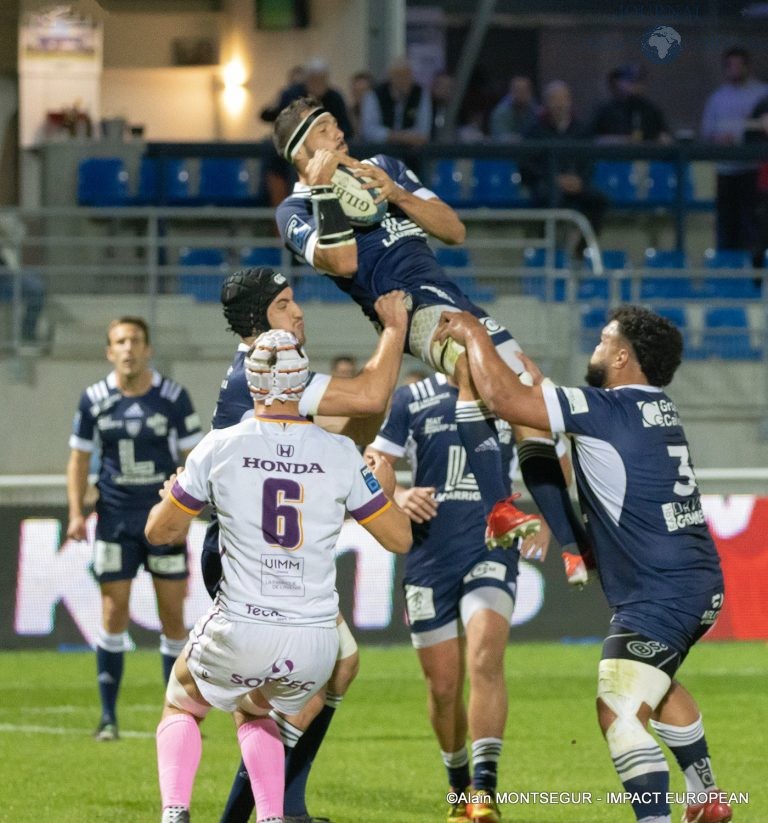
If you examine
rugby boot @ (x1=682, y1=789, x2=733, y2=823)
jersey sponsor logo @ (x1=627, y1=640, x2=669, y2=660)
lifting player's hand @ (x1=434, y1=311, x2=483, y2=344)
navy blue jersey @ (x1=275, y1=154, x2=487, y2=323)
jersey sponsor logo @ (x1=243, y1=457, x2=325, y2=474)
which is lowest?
rugby boot @ (x1=682, y1=789, x2=733, y2=823)

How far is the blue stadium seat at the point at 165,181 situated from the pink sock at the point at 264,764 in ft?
39.0

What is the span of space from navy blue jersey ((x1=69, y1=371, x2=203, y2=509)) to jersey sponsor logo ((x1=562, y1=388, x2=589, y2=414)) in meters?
4.51

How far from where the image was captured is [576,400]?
20.8 feet

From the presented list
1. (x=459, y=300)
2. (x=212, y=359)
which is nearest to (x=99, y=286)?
(x=212, y=359)

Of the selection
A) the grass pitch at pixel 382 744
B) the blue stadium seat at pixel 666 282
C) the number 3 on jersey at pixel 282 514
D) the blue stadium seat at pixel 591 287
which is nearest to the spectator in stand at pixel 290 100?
the blue stadium seat at pixel 591 287

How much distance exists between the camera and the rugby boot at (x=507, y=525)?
21.6 feet

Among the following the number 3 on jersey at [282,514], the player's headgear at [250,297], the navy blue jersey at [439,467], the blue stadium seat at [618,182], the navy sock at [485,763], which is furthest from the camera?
the blue stadium seat at [618,182]

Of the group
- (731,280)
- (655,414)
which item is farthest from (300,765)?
(731,280)

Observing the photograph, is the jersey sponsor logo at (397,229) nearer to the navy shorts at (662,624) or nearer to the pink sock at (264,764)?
the navy shorts at (662,624)

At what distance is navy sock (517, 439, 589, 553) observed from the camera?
6.70 m

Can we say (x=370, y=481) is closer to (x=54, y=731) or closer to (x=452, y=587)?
(x=452, y=587)

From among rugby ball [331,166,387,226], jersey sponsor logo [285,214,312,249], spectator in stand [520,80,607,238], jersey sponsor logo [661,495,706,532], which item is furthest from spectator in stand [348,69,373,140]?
jersey sponsor logo [661,495,706,532]

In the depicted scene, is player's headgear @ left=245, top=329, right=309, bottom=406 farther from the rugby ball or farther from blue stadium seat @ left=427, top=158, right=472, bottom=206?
blue stadium seat @ left=427, top=158, right=472, bottom=206

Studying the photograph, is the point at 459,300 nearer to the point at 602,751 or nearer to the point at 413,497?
the point at 413,497
